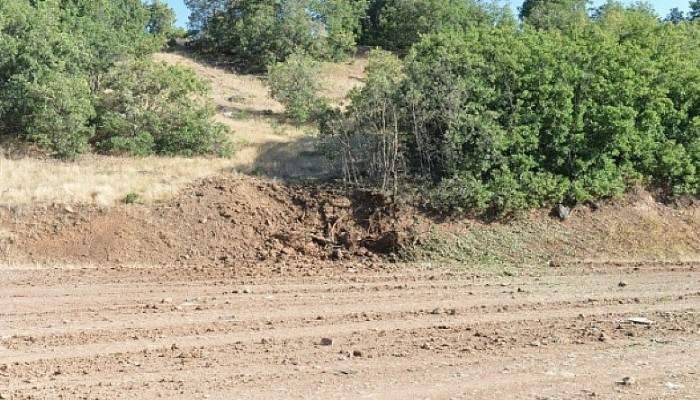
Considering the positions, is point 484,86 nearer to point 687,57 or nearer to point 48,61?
point 687,57

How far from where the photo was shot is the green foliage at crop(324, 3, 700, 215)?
18.3 metres

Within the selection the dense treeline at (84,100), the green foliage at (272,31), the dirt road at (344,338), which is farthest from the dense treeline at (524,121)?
the green foliage at (272,31)

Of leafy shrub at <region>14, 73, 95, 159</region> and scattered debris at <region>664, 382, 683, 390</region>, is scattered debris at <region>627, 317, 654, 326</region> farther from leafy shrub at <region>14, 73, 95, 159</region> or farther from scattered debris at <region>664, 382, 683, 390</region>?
leafy shrub at <region>14, 73, 95, 159</region>

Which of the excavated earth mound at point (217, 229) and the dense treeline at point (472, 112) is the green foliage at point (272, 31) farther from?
the excavated earth mound at point (217, 229)

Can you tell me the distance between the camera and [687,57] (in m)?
22.2

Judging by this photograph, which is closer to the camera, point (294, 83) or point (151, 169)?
point (151, 169)

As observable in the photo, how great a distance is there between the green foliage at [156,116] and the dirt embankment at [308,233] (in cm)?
523

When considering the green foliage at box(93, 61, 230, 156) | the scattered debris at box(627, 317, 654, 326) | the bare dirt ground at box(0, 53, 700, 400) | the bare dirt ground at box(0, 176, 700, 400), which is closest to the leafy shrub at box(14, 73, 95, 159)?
the green foliage at box(93, 61, 230, 156)

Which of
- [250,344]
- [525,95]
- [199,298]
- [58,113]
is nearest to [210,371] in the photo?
[250,344]

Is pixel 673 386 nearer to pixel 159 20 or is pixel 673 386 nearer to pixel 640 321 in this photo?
pixel 640 321

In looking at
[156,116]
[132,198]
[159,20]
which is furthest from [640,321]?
[159,20]

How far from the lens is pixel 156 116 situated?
79.6ft

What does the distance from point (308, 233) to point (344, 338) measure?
8990 millimetres

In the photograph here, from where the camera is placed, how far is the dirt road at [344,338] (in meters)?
6.76
